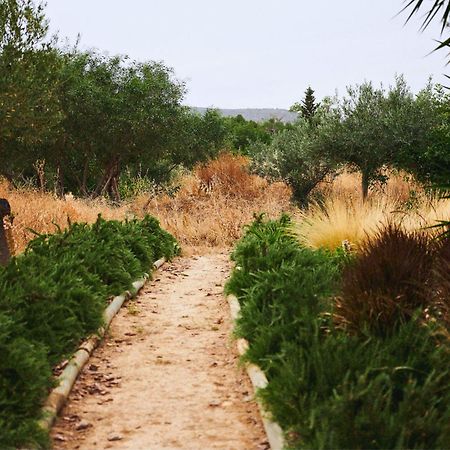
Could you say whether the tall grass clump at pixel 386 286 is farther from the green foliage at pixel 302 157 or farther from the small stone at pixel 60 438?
the green foliage at pixel 302 157

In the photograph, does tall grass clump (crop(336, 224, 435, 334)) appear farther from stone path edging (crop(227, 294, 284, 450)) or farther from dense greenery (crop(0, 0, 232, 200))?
dense greenery (crop(0, 0, 232, 200))

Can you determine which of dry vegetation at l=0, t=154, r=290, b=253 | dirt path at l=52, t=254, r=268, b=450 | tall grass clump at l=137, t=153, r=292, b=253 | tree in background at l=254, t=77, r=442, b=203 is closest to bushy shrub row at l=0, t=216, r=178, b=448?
dirt path at l=52, t=254, r=268, b=450

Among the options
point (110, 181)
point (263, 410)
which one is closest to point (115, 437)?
point (263, 410)

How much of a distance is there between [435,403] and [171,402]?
2.15 metres

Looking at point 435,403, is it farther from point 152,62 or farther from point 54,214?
point 152,62

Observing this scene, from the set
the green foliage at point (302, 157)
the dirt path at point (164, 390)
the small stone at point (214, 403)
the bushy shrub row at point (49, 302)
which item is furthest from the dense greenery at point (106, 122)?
the small stone at point (214, 403)

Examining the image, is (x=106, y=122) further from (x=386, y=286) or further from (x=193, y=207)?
(x=386, y=286)

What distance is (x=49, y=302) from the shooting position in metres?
5.93

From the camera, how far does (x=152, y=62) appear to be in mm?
21938

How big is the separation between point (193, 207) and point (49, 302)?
13352mm

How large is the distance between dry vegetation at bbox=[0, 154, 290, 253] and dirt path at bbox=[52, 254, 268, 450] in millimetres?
3029

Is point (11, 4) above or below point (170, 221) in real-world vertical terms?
above

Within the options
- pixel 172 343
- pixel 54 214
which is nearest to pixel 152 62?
pixel 54 214

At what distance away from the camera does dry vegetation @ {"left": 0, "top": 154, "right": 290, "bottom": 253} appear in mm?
13078
